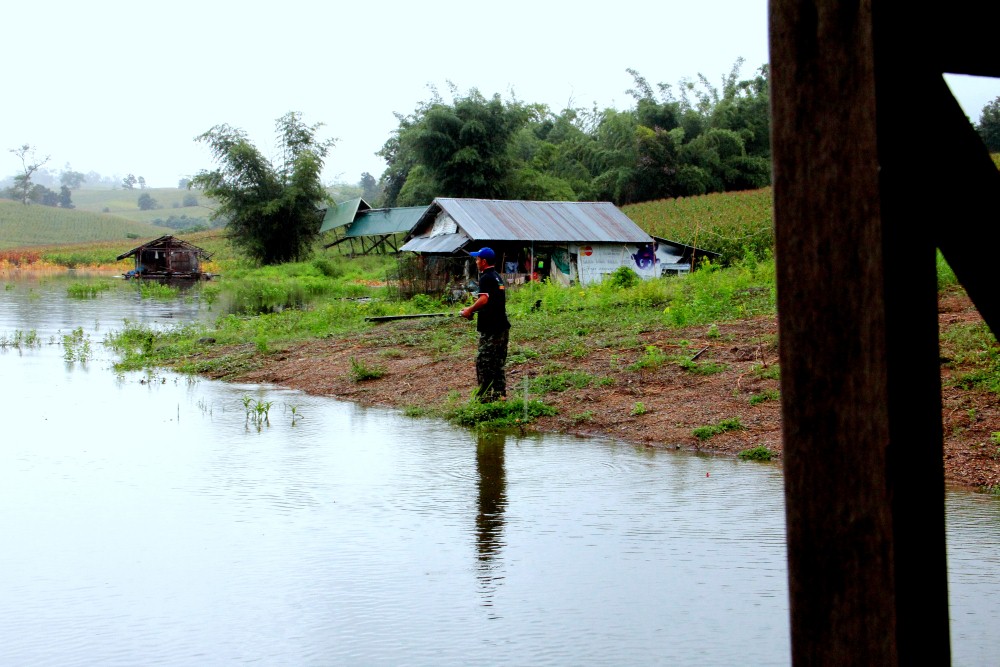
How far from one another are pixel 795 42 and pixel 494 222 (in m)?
27.8

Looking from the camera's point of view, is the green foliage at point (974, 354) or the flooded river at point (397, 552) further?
the green foliage at point (974, 354)

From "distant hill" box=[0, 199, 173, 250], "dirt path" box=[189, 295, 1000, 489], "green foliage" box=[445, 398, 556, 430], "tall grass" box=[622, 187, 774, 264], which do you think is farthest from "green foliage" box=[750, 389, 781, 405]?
"distant hill" box=[0, 199, 173, 250]

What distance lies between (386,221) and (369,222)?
79.6 inches

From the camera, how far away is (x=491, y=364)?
10836mm

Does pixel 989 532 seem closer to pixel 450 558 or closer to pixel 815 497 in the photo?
pixel 450 558

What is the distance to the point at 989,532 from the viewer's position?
6.06m

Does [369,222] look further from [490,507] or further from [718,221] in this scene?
[490,507]

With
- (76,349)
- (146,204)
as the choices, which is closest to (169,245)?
(76,349)

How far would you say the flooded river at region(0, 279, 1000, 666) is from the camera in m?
4.69

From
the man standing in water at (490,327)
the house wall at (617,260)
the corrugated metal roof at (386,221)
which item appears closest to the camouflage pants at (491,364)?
the man standing in water at (490,327)

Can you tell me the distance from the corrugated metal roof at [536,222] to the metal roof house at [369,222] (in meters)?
20.0

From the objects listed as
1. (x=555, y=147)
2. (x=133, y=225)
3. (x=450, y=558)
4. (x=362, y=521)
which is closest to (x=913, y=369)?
(x=450, y=558)

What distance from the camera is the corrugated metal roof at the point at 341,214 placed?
188 ft

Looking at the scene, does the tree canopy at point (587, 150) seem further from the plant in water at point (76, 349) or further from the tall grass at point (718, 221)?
the plant in water at point (76, 349)
